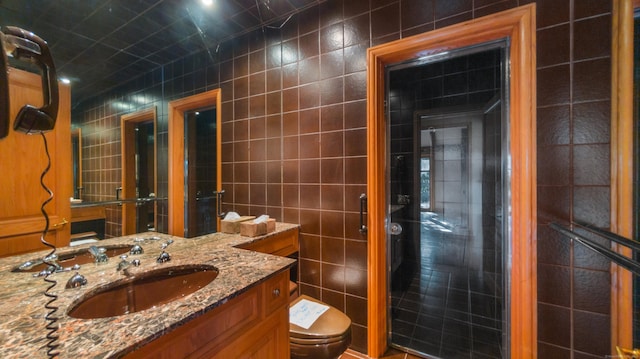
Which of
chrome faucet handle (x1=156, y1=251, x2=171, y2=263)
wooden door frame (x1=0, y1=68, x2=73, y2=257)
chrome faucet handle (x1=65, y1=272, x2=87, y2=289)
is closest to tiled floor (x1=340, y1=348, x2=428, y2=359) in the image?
chrome faucet handle (x1=156, y1=251, x2=171, y2=263)

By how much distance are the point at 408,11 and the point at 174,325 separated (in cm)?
198

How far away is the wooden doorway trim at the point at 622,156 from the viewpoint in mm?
1057

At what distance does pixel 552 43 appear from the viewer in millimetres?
1202

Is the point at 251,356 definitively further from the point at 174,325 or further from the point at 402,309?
the point at 402,309

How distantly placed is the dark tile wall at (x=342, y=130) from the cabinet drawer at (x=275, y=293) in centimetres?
75

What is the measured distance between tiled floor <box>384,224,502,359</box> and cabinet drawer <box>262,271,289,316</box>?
47.3 inches

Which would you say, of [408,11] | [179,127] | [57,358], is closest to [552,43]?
[408,11]

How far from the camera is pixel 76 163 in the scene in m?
1.23

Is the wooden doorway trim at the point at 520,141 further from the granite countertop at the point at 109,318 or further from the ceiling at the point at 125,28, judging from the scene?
the granite countertop at the point at 109,318

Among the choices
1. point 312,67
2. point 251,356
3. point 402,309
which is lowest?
point 402,309

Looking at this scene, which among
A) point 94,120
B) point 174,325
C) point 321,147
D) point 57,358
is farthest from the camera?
point 321,147

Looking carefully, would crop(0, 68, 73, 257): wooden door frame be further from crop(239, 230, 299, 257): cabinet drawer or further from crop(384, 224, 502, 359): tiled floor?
crop(384, 224, 502, 359): tiled floor

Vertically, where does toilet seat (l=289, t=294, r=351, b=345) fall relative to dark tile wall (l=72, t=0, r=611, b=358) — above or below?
below

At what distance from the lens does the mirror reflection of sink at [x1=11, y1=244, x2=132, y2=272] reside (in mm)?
981
